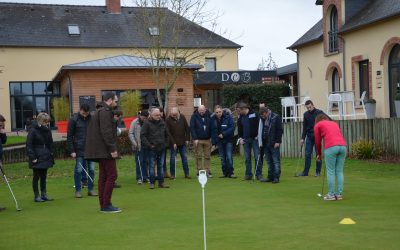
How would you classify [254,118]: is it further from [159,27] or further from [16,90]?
[16,90]

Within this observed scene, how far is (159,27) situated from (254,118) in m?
17.0

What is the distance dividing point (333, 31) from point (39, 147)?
19851 millimetres

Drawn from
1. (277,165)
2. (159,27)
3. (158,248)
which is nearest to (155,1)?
(159,27)

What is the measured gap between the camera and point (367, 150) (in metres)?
21.0

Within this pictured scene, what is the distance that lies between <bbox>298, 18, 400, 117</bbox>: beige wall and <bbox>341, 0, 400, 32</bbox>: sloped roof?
361mm

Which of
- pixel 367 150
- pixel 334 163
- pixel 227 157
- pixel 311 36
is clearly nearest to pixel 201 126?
pixel 227 157

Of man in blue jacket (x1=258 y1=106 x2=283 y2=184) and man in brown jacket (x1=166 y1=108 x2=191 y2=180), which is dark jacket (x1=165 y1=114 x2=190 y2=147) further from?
man in blue jacket (x1=258 y1=106 x2=283 y2=184)

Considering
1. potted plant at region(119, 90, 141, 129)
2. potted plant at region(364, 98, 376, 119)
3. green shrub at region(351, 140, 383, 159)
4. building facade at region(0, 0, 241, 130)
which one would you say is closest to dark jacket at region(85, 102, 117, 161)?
green shrub at region(351, 140, 383, 159)

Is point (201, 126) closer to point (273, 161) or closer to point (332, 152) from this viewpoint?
point (273, 161)

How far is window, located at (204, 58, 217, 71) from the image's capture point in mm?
50131

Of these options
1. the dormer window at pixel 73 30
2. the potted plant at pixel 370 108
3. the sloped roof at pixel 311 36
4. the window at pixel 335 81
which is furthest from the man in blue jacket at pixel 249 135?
the dormer window at pixel 73 30

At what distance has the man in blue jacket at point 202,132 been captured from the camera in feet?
56.5

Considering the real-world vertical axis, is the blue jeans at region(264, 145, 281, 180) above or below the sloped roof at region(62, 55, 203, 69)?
below

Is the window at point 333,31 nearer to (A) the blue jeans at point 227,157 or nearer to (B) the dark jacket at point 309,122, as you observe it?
(B) the dark jacket at point 309,122
